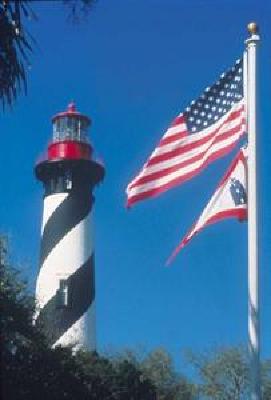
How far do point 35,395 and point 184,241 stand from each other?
1034 cm

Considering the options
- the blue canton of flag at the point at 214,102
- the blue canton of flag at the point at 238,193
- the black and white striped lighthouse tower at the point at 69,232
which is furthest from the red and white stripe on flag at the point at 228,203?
the black and white striped lighthouse tower at the point at 69,232

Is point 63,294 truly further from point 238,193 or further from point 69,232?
point 238,193

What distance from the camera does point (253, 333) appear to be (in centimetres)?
1672

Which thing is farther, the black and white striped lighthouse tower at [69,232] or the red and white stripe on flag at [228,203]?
the black and white striped lighthouse tower at [69,232]

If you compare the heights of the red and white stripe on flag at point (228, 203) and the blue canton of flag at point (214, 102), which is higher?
the blue canton of flag at point (214, 102)

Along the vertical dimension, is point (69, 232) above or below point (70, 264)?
above

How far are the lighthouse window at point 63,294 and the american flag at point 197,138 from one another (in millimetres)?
23394

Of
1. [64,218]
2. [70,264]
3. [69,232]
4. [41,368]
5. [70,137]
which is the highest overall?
[70,137]

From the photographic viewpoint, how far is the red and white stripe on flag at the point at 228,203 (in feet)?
58.4

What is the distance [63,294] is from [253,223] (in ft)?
82.6

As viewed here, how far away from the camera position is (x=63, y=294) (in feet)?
136

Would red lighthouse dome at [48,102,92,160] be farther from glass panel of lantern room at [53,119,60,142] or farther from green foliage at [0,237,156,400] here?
green foliage at [0,237,156,400]

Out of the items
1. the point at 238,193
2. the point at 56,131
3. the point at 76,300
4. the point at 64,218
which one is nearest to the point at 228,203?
the point at 238,193

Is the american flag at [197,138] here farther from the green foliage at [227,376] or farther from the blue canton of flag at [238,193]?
the green foliage at [227,376]
